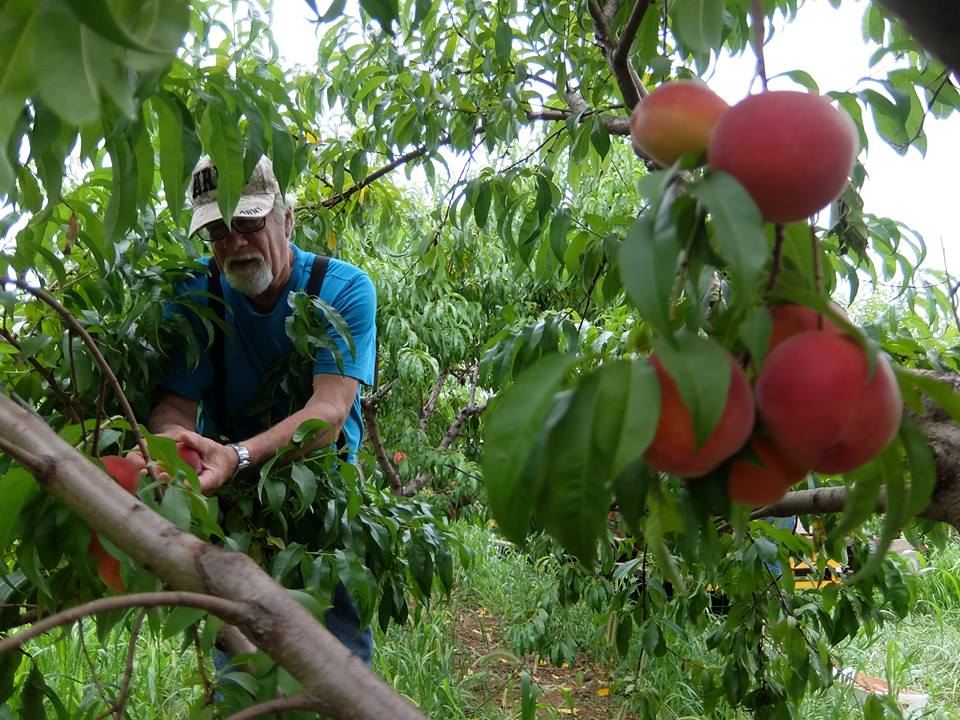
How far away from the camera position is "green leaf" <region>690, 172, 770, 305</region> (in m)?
0.35

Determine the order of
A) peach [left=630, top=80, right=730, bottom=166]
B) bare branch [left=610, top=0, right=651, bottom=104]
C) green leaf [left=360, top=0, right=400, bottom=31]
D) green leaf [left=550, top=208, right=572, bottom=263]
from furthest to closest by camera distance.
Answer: green leaf [left=550, top=208, right=572, bottom=263], bare branch [left=610, top=0, right=651, bottom=104], green leaf [left=360, top=0, right=400, bottom=31], peach [left=630, top=80, right=730, bottom=166]

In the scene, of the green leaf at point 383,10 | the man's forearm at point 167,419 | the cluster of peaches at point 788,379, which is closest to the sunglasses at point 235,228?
the man's forearm at point 167,419

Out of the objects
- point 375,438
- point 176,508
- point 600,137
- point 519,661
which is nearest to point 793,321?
point 176,508

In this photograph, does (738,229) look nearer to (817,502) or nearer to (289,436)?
(817,502)

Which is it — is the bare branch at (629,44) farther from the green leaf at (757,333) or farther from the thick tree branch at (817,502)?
the green leaf at (757,333)

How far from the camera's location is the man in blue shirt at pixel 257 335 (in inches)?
65.5

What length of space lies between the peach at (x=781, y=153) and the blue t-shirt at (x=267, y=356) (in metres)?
1.31

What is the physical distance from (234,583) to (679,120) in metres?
0.36

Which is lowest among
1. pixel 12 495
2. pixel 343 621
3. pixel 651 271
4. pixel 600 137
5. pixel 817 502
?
pixel 343 621

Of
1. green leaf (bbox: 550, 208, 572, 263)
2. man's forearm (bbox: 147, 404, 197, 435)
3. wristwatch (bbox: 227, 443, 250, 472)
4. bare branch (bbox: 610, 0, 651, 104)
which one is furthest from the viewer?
man's forearm (bbox: 147, 404, 197, 435)

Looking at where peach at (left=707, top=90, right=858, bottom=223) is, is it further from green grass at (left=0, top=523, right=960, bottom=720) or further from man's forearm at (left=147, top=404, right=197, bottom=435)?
green grass at (left=0, top=523, right=960, bottom=720)

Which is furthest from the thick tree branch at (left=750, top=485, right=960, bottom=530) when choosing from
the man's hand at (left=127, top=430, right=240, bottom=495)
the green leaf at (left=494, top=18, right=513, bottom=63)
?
the green leaf at (left=494, top=18, right=513, bottom=63)

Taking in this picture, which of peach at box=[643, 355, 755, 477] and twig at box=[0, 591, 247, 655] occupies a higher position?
peach at box=[643, 355, 755, 477]

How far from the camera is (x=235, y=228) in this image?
177 cm
